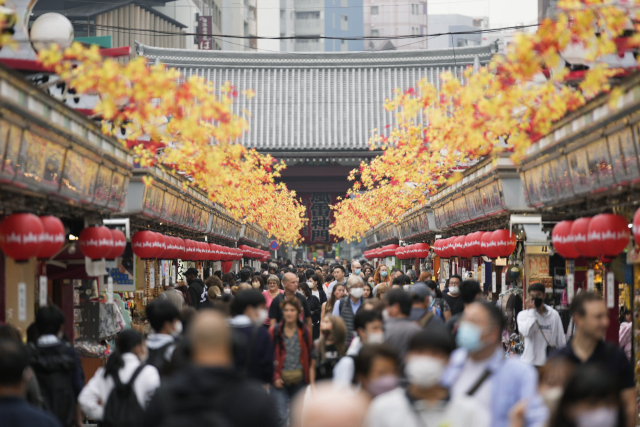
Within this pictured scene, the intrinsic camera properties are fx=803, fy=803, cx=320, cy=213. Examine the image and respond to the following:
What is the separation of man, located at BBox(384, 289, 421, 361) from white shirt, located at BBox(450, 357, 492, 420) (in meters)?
2.19

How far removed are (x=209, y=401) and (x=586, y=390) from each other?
1914 millimetres

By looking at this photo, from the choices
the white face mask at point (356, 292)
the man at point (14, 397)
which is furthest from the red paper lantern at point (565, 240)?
the man at point (14, 397)

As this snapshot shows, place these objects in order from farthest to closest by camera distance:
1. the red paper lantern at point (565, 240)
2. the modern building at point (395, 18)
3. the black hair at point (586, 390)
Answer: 1. the modern building at point (395, 18)
2. the red paper lantern at point (565, 240)
3. the black hair at point (586, 390)

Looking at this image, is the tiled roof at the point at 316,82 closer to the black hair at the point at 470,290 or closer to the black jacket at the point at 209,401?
the black hair at the point at 470,290

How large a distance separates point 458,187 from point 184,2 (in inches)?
1316

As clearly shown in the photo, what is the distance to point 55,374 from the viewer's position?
7.67 m

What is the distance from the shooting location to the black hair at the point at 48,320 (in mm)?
7691

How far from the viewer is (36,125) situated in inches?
344

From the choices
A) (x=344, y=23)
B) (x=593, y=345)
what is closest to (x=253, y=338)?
(x=593, y=345)

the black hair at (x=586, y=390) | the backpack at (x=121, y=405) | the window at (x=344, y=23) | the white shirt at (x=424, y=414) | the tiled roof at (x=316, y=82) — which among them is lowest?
the backpack at (x=121, y=405)

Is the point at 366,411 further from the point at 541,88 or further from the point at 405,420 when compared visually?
the point at 541,88

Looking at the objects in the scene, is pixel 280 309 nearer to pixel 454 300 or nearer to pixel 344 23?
pixel 454 300

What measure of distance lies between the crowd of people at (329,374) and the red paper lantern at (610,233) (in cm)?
142

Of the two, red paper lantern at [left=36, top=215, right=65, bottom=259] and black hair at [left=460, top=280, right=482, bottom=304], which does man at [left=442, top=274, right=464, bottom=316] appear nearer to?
black hair at [left=460, top=280, right=482, bottom=304]
